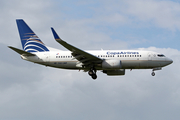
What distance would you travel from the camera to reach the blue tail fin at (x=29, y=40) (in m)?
50.3

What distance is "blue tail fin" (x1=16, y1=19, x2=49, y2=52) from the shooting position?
165 feet

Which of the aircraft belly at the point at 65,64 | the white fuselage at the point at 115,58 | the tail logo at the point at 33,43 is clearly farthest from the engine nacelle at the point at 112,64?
the tail logo at the point at 33,43

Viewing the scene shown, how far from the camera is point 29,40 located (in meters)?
51.4

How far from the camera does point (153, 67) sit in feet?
153

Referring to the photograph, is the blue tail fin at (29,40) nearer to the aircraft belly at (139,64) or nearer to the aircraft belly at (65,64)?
the aircraft belly at (65,64)

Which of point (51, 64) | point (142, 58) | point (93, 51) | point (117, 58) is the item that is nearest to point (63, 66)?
point (51, 64)

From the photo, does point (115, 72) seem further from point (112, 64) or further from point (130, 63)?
point (112, 64)

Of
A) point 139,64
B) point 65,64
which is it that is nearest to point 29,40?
point 65,64

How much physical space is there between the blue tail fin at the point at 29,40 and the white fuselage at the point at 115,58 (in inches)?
87.0

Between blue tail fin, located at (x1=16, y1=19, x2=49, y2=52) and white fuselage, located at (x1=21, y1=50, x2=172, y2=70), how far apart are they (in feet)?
7.25

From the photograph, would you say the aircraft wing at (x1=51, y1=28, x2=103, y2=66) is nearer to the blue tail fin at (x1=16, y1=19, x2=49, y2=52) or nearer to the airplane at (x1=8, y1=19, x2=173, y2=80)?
the airplane at (x1=8, y1=19, x2=173, y2=80)

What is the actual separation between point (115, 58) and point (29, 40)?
49.2 ft

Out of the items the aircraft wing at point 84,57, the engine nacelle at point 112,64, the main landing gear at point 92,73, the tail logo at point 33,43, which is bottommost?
the main landing gear at point 92,73

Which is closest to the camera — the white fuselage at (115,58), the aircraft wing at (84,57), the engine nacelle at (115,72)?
the aircraft wing at (84,57)
